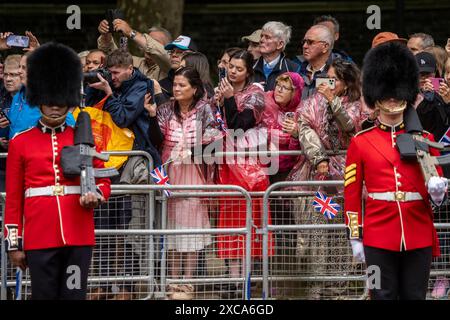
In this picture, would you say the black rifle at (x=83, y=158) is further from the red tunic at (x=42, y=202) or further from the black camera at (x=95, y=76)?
the black camera at (x=95, y=76)

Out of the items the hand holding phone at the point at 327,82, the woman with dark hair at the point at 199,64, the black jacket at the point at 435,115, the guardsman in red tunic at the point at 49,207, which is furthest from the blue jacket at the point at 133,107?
the black jacket at the point at 435,115

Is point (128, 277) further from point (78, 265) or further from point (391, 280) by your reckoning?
point (391, 280)

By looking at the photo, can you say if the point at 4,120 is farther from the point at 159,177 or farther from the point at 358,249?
the point at 358,249

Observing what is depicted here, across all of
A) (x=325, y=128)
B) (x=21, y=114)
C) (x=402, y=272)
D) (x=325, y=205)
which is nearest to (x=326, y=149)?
(x=325, y=128)

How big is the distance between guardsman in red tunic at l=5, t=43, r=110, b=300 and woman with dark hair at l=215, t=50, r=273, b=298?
1638 mm

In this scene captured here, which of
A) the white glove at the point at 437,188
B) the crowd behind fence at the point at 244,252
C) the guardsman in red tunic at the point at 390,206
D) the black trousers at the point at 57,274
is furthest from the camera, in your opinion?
the crowd behind fence at the point at 244,252

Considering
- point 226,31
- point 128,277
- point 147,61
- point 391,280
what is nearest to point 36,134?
point 128,277

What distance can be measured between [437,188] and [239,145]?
255cm

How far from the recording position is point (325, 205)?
31.9 ft

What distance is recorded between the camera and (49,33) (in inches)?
706

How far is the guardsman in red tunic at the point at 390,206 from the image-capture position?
8.41m

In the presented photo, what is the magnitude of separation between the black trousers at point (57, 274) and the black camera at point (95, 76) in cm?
225

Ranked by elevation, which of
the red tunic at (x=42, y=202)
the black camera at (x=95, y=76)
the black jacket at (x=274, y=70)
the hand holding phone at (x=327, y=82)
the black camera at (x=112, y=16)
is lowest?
the red tunic at (x=42, y=202)

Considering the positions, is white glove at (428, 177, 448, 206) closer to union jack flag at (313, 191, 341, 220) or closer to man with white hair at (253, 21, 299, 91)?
union jack flag at (313, 191, 341, 220)
